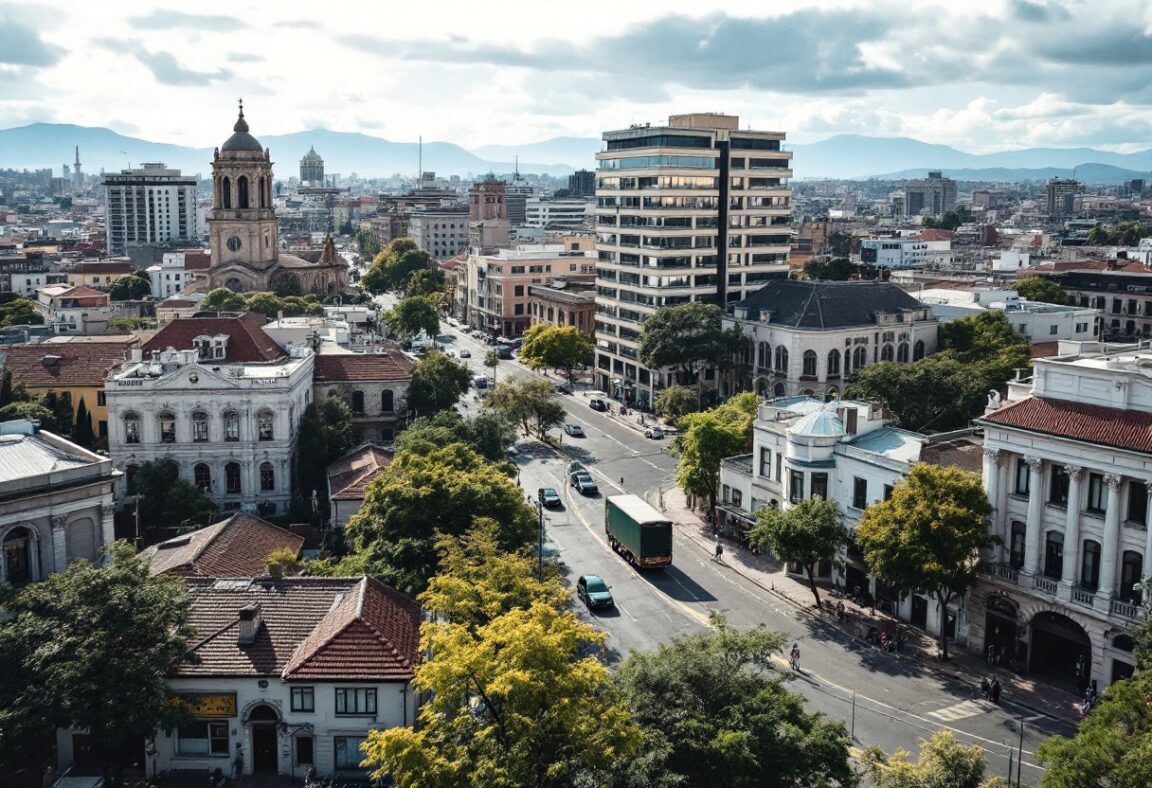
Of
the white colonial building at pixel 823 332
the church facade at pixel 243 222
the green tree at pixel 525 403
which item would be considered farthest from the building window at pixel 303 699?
the church facade at pixel 243 222

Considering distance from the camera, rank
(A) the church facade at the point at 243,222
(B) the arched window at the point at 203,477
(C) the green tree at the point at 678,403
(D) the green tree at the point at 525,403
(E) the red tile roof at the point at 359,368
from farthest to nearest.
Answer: (A) the church facade at the point at 243,222 → (C) the green tree at the point at 678,403 → (D) the green tree at the point at 525,403 → (E) the red tile roof at the point at 359,368 → (B) the arched window at the point at 203,477

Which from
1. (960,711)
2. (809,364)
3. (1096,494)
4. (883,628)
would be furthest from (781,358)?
(960,711)

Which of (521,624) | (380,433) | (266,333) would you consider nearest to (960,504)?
(521,624)

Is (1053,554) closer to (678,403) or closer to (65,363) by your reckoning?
(678,403)

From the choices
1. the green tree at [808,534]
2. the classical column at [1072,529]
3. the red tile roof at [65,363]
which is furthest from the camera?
the red tile roof at [65,363]

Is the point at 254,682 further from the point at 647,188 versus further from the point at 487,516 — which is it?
the point at 647,188

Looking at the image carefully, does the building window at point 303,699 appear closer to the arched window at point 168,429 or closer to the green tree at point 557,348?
the arched window at point 168,429
